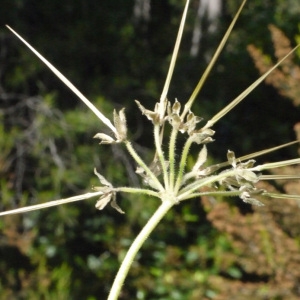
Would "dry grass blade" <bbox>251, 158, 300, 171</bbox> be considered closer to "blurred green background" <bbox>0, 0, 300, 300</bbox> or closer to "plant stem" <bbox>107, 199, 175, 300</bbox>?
"plant stem" <bbox>107, 199, 175, 300</bbox>

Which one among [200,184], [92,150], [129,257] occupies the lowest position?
[129,257]

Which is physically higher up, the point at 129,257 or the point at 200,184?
the point at 200,184

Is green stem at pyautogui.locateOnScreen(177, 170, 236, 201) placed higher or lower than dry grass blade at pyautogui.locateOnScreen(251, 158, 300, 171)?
lower

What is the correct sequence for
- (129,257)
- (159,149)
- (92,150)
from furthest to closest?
(92,150)
(159,149)
(129,257)

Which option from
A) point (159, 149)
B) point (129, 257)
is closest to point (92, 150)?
point (159, 149)

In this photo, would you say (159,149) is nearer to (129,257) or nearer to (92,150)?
(129,257)

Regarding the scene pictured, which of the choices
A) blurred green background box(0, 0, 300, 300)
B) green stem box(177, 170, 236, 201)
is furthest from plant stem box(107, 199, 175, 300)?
blurred green background box(0, 0, 300, 300)

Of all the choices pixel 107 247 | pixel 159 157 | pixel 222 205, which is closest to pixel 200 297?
pixel 222 205

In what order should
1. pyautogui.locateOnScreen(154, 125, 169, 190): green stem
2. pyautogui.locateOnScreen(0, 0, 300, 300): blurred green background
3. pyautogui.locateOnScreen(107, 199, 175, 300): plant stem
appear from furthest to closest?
1. pyautogui.locateOnScreen(0, 0, 300, 300): blurred green background
2. pyautogui.locateOnScreen(154, 125, 169, 190): green stem
3. pyautogui.locateOnScreen(107, 199, 175, 300): plant stem

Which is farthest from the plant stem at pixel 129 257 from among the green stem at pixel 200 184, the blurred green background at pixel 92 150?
the blurred green background at pixel 92 150
